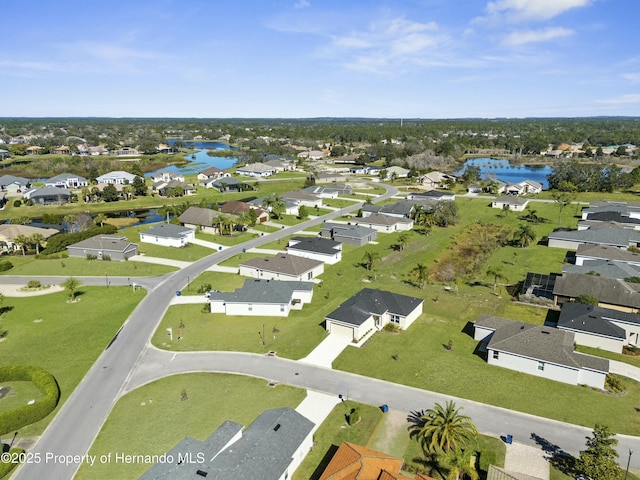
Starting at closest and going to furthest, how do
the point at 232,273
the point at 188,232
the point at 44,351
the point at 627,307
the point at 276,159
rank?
the point at 44,351 < the point at 627,307 < the point at 232,273 < the point at 188,232 < the point at 276,159

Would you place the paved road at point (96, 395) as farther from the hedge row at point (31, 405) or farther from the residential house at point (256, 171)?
the residential house at point (256, 171)

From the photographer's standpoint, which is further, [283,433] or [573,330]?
[573,330]

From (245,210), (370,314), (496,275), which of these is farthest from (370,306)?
(245,210)

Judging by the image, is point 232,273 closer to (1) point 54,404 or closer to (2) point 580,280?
(1) point 54,404

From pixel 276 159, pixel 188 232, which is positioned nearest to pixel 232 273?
pixel 188 232

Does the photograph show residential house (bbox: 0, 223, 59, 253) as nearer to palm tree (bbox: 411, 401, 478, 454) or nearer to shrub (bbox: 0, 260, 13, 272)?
shrub (bbox: 0, 260, 13, 272)

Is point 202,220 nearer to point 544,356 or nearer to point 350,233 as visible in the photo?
point 350,233

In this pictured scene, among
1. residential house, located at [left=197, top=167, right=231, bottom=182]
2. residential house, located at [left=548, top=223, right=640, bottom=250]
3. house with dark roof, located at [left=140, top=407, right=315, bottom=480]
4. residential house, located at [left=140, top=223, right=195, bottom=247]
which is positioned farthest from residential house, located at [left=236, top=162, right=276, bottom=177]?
house with dark roof, located at [left=140, top=407, right=315, bottom=480]
